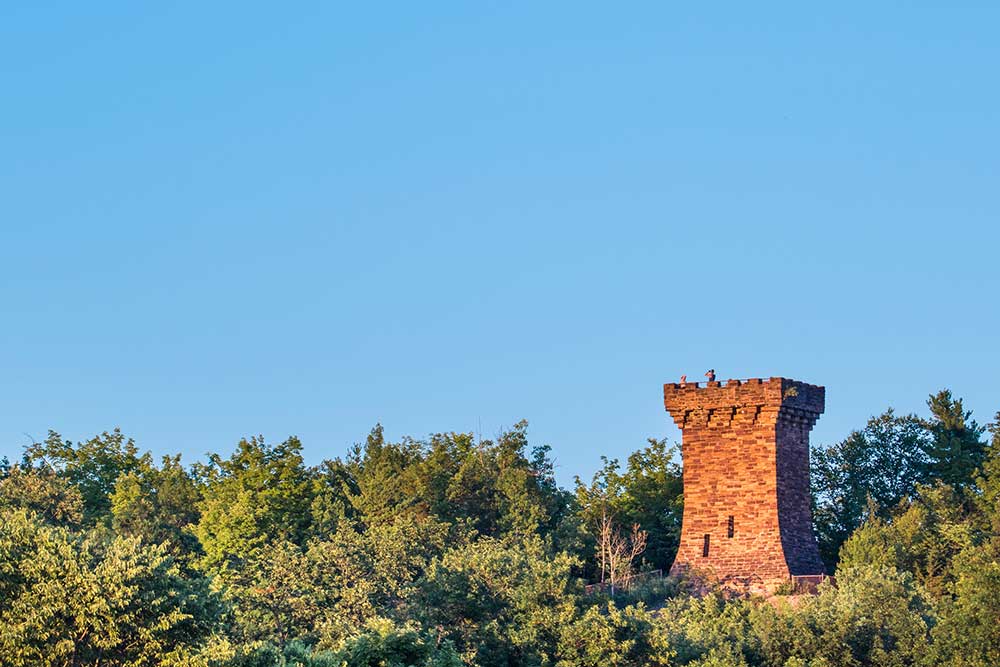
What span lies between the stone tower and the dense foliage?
1890mm

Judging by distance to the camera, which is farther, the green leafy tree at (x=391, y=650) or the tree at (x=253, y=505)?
the tree at (x=253, y=505)

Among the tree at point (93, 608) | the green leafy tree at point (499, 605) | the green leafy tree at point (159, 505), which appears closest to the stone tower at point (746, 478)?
the green leafy tree at point (499, 605)

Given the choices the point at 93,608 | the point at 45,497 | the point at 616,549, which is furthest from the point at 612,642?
the point at 45,497

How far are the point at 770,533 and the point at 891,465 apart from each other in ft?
39.2

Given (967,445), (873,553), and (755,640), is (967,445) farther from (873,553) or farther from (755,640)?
(755,640)

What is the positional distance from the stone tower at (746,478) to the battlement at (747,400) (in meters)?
0.03

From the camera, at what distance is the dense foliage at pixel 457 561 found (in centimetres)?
4009

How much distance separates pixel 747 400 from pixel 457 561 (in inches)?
533

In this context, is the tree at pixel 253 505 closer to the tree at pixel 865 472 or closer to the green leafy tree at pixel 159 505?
the green leafy tree at pixel 159 505

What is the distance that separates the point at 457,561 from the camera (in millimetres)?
56906

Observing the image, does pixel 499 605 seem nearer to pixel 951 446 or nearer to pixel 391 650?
pixel 391 650

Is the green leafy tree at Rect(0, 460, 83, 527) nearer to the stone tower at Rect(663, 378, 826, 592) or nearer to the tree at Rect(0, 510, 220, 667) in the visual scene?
the stone tower at Rect(663, 378, 826, 592)

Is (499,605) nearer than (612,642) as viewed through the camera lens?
No

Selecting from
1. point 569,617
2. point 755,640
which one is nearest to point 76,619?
point 569,617
